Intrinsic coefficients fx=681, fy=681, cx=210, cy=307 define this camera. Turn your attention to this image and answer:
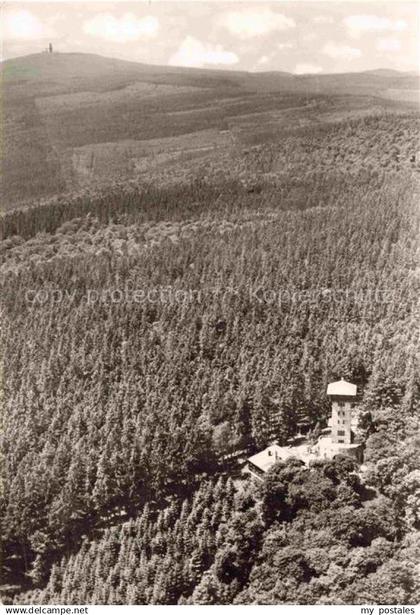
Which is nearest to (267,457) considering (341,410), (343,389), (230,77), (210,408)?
(341,410)

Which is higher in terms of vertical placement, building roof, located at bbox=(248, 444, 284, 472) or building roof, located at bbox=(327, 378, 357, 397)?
building roof, located at bbox=(327, 378, 357, 397)

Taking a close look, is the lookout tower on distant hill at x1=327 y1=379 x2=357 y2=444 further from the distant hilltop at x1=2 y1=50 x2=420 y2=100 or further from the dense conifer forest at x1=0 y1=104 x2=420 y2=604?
the distant hilltop at x1=2 y1=50 x2=420 y2=100

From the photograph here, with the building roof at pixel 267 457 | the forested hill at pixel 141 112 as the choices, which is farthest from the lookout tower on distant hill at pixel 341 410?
the forested hill at pixel 141 112

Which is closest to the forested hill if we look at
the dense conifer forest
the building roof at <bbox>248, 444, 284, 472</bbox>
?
the dense conifer forest

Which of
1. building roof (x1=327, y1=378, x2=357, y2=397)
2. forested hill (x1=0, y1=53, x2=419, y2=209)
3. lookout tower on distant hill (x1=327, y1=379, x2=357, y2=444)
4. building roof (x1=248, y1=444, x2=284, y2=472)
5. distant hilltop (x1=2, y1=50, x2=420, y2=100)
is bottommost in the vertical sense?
building roof (x1=248, y1=444, x2=284, y2=472)

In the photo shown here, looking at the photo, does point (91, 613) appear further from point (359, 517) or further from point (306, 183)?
point (306, 183)

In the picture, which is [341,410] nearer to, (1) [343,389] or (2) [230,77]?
(1) [343,389]

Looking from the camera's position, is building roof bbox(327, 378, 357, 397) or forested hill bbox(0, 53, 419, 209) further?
forested hill bbox(0, 53, 419, 209)

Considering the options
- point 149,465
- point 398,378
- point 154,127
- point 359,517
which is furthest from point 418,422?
point 154,127
